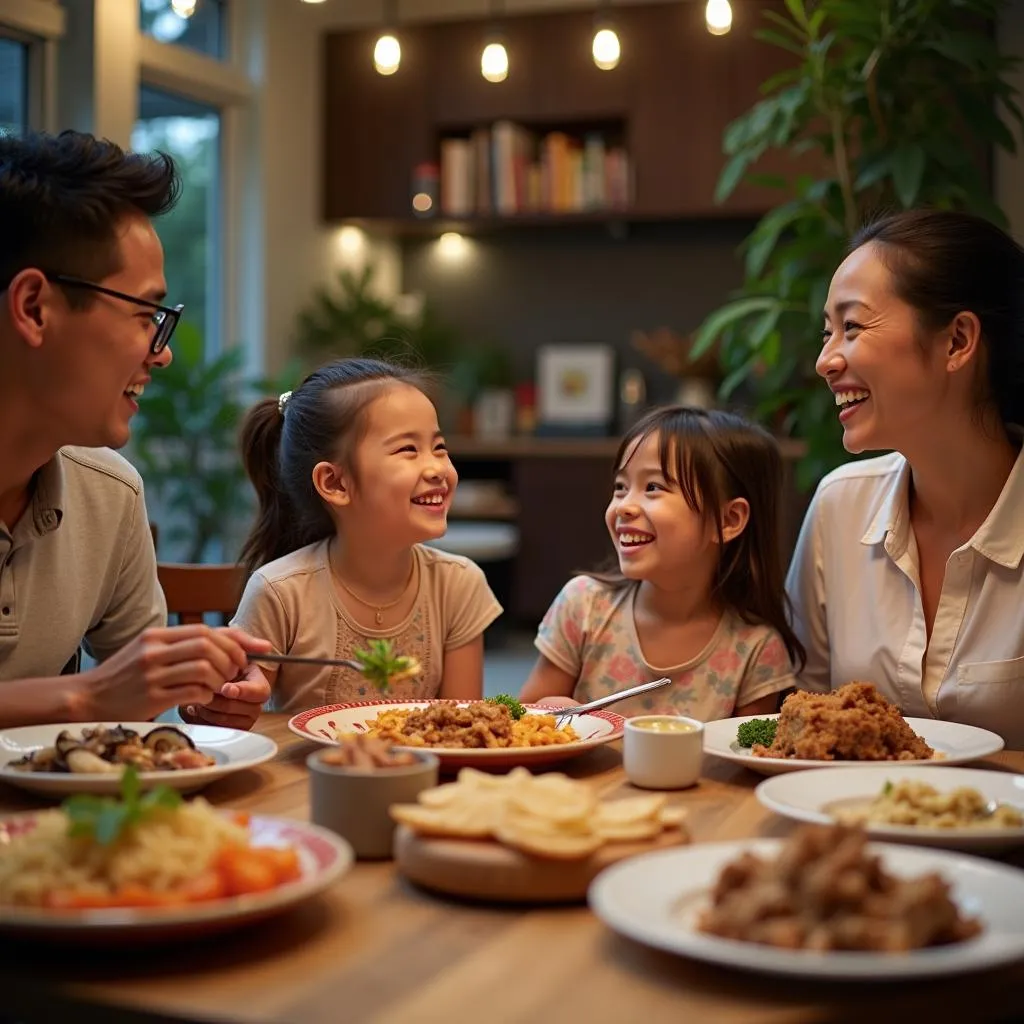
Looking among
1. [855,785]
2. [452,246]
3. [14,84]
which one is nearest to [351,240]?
[452,246]

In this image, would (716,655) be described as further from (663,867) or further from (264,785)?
(663,867)

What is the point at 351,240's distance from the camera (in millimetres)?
7078

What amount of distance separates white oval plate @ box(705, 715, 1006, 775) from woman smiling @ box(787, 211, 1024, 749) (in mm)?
327

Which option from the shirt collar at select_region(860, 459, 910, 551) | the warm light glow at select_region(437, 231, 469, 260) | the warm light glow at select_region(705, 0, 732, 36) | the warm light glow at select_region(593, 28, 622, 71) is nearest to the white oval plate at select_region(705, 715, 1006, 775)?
the shirt collar at select_region(860, 459, 910, 551)

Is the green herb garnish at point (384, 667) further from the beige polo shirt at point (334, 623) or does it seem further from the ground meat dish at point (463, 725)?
the beige polo shirt at point (334, 623)

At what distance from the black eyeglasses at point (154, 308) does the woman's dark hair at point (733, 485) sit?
0.86 meters

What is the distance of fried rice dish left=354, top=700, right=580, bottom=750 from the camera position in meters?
1.48

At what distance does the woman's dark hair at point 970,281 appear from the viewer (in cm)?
204

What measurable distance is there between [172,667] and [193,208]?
5.09 meters

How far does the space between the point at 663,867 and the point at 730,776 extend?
0.50 m

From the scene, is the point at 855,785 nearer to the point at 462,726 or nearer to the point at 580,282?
the point at 462,726

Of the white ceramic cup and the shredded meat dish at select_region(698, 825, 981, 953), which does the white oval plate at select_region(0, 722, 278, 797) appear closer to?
the white ceramic cup

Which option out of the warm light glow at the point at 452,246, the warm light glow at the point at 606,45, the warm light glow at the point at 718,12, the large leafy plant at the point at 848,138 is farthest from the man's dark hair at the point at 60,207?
the warm light glow at the point at 452,246

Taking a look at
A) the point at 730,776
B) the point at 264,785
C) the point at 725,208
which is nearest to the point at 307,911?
the point at 264,785
